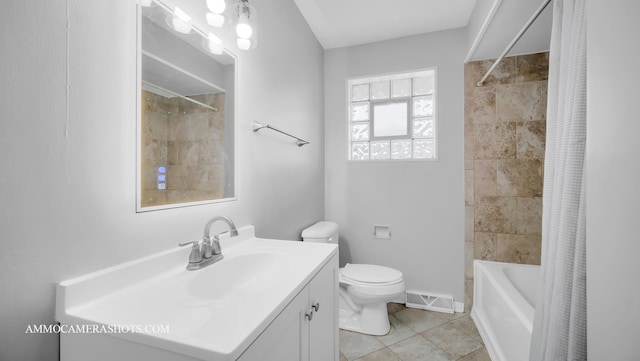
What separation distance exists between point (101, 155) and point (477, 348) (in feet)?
7.72

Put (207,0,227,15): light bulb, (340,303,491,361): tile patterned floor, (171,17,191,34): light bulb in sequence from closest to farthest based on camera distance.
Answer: (171,17,191,34): light bulb < (207,0,227,15): light bulb < (340,303,491,361): tile patterned floor

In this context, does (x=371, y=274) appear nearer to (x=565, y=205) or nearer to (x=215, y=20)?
(x=565, y=205)

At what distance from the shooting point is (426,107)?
2.49 m

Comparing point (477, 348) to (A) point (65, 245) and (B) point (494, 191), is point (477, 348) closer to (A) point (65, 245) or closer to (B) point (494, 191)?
(B) point (494, 191)

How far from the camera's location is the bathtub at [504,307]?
1415mm

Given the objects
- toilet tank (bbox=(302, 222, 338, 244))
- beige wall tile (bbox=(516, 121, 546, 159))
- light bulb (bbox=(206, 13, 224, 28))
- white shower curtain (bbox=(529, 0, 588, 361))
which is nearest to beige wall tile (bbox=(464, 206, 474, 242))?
beige wall tile (bbox=(516, 121, 546, 159))

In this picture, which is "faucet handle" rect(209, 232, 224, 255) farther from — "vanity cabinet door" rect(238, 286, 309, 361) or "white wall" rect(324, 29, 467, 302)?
"white wall" rect(324, 29, 467, 302)

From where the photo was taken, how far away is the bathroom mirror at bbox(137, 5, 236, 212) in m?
0.91

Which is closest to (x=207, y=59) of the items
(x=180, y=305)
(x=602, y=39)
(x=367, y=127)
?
(x=180, y=305)

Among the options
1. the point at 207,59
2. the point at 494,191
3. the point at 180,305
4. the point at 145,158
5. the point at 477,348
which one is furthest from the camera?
the point at 494,191

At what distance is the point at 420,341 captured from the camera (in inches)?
74.0

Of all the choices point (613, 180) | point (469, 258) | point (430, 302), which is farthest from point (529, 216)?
point (613, 180)

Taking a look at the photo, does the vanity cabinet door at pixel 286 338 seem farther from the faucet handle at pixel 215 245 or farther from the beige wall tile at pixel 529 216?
the beige wall tile at pixel 529 216

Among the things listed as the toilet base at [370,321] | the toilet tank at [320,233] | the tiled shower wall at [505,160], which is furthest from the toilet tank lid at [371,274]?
the tiled shower wall at [505,160]
